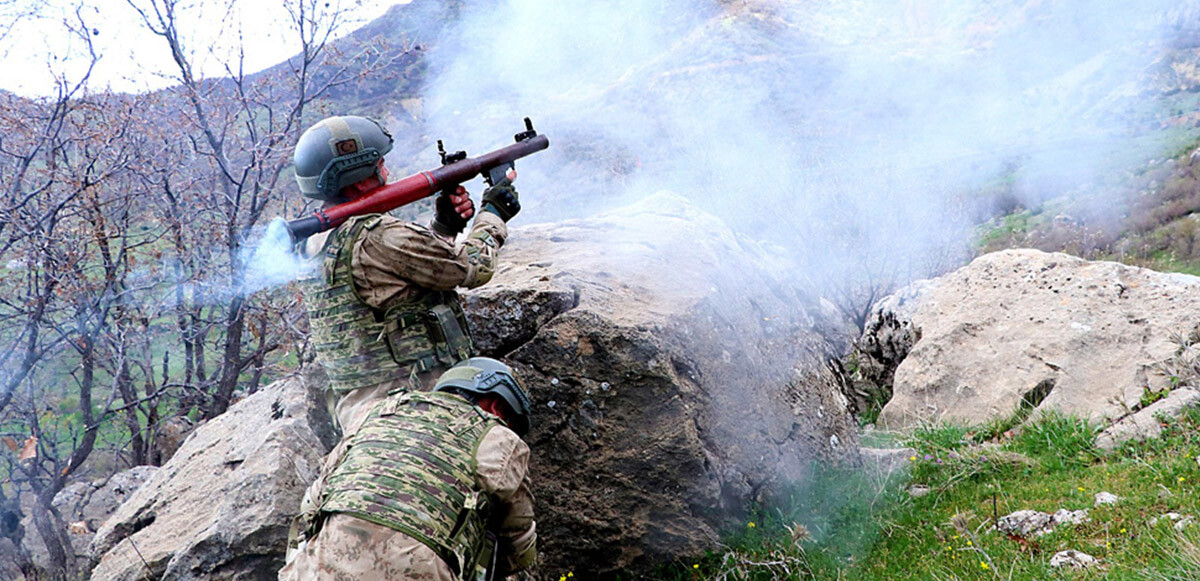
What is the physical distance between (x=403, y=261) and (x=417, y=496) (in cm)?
101

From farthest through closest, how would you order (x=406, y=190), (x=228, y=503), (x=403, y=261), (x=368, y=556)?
(x=228, y=503) < (x=406, y=190) < (x=403, y=261) < (x=368, y=556)

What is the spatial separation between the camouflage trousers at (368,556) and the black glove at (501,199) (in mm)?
1679

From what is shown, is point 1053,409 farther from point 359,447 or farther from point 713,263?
point 359,447

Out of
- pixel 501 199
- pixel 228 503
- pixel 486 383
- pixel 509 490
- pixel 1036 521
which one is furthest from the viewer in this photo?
pixel 228 503

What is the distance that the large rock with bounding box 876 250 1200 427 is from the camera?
5562 mm

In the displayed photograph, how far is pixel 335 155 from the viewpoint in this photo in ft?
11.8

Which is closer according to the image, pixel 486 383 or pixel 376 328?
pixel 486 383

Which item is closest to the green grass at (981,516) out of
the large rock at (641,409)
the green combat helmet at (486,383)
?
the large rock at (641,409)

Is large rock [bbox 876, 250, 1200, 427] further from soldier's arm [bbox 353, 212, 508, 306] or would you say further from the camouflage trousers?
the camouflage trousers

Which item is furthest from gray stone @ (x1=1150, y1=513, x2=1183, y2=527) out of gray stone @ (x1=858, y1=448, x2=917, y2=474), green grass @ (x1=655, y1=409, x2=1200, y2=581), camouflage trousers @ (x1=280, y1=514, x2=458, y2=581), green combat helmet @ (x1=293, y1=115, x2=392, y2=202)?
green combat helmet @ (x1=293, y1=115, x2=392, y2=202)

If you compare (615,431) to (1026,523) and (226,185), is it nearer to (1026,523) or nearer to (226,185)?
(1026,523)

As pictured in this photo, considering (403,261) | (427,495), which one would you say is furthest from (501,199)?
(427,495)

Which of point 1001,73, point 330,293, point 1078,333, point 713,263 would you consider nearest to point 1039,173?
point 1001,73

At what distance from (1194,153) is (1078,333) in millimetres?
20541
